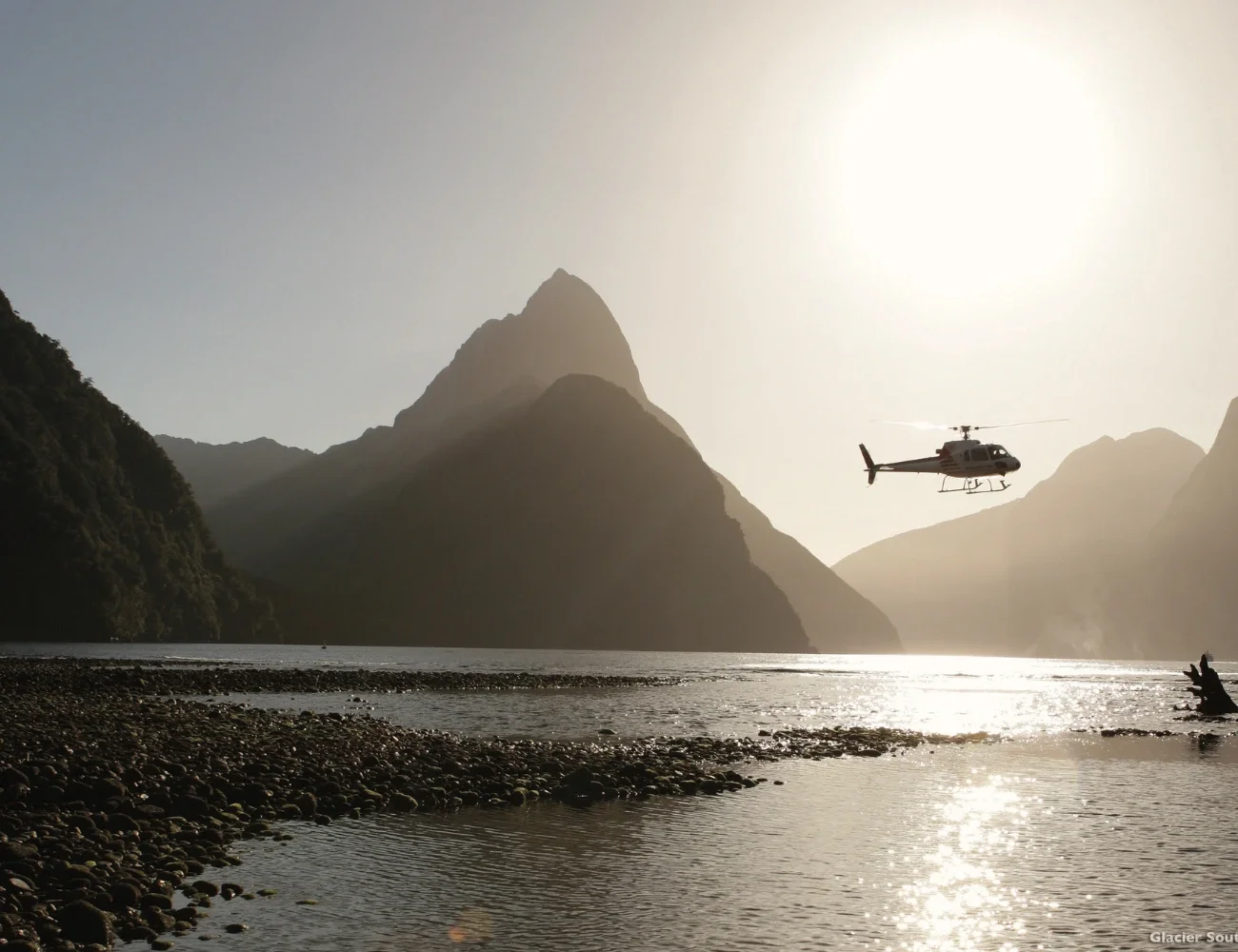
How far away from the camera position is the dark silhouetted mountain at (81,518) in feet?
490

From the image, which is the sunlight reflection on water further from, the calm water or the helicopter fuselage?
the helicopter fuselage

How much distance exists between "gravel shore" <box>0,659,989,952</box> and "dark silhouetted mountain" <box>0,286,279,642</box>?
363ft

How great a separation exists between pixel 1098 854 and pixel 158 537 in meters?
181

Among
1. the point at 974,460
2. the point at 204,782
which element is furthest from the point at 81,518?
the point at 204,782

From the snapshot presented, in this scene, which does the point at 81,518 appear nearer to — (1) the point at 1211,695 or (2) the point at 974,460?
(2) the point at 974,460

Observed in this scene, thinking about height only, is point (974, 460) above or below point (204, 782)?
above

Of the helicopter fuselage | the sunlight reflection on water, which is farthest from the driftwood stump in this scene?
the sunlight reflection on water

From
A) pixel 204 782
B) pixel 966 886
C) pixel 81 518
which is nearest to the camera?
pixel 966 886

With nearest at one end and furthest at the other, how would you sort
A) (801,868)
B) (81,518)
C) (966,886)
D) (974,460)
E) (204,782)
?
1. (966,886)
2. (801,868)
3. (204,782)
4. (974,460)
5. (81,518)

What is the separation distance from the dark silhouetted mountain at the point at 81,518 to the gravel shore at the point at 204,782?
110771mm

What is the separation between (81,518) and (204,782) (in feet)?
491

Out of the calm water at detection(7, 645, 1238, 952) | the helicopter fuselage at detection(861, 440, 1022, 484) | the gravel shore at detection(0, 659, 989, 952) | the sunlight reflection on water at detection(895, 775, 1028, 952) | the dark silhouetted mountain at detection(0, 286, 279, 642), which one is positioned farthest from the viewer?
the dark silhouetted mountain at detection(0, 286, 279, 642)

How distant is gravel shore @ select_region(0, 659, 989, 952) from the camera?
650 inches

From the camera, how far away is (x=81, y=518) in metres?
155
